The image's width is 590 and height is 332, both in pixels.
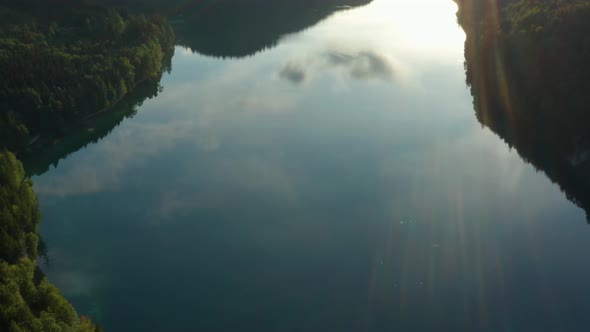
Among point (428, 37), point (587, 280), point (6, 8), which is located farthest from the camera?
point (428, 37)

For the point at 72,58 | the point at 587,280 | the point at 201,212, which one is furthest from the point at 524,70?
the point at 72,58

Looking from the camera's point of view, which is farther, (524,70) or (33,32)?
(33,32)

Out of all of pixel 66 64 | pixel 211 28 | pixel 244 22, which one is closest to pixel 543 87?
pixel 66 64

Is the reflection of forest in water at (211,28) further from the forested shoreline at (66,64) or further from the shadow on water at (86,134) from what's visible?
the forested shoreline at (66,64)

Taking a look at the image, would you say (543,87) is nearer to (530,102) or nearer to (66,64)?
(530,102)

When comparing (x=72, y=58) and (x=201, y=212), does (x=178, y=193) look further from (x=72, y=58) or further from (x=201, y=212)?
(x=72, y=58)

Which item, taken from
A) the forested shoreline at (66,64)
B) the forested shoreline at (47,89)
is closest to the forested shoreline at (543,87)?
the forested shoreline at (47,89)
